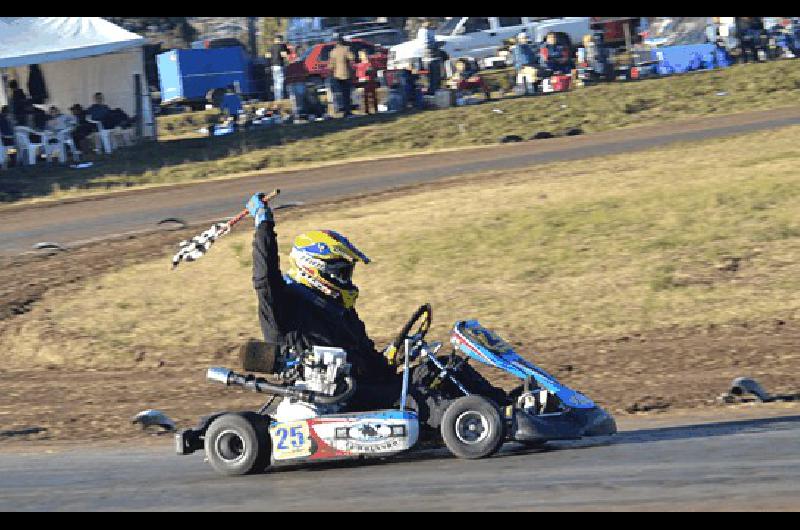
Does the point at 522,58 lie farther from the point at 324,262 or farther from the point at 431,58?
the point at 324,262

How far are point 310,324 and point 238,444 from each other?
85 cm

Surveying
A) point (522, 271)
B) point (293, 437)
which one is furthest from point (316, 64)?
point (293, 437)

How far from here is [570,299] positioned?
44.2ft

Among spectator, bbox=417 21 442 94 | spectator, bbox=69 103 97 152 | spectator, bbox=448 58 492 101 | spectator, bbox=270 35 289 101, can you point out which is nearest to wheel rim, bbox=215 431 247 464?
spectator, bbox=69 103 97 152

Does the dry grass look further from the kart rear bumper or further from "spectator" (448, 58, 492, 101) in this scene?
"spectator" (448, 58, 492, 101)

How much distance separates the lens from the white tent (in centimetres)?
2656

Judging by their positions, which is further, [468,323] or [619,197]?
[619,197]

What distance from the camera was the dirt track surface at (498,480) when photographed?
20.2 ft

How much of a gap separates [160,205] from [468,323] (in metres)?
13.8

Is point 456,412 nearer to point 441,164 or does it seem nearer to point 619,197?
point 619,197

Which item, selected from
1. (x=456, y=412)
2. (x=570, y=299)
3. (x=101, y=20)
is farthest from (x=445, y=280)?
(x=101, y=20)

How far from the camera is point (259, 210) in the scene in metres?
7.39

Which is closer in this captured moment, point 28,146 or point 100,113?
point 28,146
